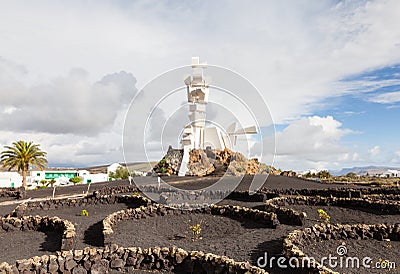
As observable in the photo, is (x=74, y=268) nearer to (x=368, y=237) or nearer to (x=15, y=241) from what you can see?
(x=15, y=241)

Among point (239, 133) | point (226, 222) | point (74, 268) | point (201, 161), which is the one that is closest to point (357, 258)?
point (226, 222)

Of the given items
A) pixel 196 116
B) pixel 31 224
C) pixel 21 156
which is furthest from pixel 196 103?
pixel 31 224

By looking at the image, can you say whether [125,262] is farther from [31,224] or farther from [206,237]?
[31,224]

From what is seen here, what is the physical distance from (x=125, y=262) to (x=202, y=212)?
29.6 ft

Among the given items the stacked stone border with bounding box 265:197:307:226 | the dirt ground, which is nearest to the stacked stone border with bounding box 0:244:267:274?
the dirt ground

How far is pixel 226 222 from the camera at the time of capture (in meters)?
17.1

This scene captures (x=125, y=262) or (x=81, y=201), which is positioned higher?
(x=81, y=201)

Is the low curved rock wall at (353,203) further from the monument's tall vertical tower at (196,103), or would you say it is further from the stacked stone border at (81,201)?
the monument's tall vertical tower at (196,103)

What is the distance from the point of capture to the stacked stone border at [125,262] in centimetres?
913

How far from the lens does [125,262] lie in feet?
34.1

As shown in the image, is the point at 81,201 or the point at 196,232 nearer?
the point at 196,232

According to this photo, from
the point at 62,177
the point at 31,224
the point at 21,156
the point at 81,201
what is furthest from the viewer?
the point at 62,177

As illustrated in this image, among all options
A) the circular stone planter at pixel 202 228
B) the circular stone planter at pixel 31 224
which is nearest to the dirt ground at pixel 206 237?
the circular stone planter at pixel 202 228

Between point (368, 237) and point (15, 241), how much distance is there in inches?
549
